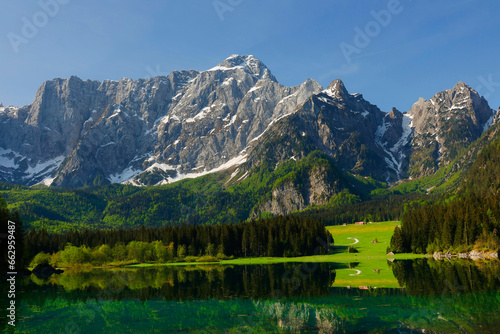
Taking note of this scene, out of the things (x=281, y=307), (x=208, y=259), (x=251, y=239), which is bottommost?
(x=208, y=259)

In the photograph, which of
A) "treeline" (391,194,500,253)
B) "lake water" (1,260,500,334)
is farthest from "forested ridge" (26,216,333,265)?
"lake water" (1,260,500,334)

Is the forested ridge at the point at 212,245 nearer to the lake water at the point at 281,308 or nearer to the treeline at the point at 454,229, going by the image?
the treeline at the point at 454,229

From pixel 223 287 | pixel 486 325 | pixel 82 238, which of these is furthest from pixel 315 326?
pixel 82 238

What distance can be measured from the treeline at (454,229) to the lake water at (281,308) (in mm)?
56203

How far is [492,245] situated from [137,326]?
107749 mm

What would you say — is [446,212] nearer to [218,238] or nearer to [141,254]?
[218,238]

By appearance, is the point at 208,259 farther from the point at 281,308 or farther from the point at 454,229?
the point at 281,308

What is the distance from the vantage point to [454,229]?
12575 centimetres

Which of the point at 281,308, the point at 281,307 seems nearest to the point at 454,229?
the point at 281,307

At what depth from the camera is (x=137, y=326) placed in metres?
38.9

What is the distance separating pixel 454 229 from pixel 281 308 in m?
101

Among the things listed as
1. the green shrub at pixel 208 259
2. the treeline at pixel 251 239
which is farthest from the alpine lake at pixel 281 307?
the treeline at pixel 251 239

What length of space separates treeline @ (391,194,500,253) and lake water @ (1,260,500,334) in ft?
184

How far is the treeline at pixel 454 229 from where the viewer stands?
116 meters
